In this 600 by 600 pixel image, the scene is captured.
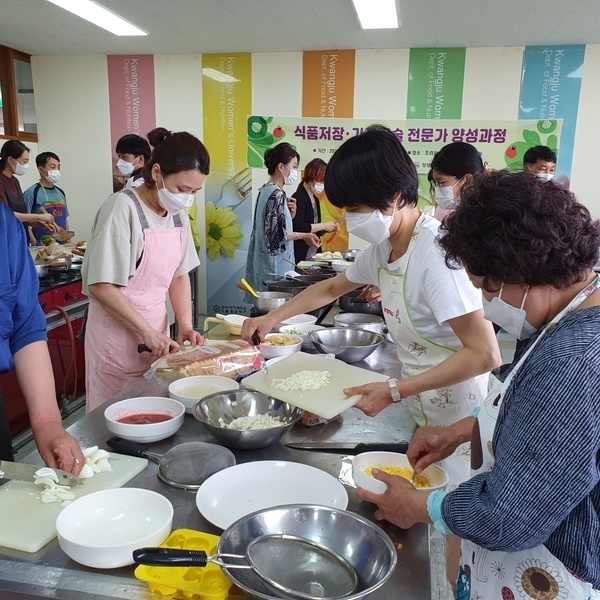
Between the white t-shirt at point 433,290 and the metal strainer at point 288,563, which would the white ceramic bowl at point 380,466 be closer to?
the metal strainer at point 288,563

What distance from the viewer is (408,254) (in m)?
1.73

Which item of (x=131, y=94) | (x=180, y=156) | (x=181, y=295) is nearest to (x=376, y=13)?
(x=131, y=94)

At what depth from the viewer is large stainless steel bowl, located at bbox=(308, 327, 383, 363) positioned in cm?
219

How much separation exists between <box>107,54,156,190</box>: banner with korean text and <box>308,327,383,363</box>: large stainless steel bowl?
17.6 feet

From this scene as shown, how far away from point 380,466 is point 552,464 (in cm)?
57

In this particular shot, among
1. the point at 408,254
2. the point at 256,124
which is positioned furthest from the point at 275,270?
the point at 408,254

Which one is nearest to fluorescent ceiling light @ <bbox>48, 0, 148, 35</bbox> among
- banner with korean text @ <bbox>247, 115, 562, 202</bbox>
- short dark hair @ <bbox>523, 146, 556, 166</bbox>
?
banner with korean text @ <bbox>247, 115, 562, 202</bbox>

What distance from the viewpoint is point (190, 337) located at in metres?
2.34

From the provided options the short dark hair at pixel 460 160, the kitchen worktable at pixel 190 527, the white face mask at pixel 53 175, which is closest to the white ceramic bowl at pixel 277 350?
the kitchen worktable at pixel 190 527

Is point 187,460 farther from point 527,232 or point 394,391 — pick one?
point 527,232

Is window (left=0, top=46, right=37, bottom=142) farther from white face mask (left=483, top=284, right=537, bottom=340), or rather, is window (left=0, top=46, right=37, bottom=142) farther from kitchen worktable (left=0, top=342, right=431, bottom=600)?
white face mask (left=483, top=284, right=537, bottom=340)

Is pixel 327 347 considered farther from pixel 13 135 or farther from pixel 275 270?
pixel 13 135

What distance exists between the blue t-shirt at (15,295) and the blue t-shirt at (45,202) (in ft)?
15.9

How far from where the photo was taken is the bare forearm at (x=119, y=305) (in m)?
2.20
